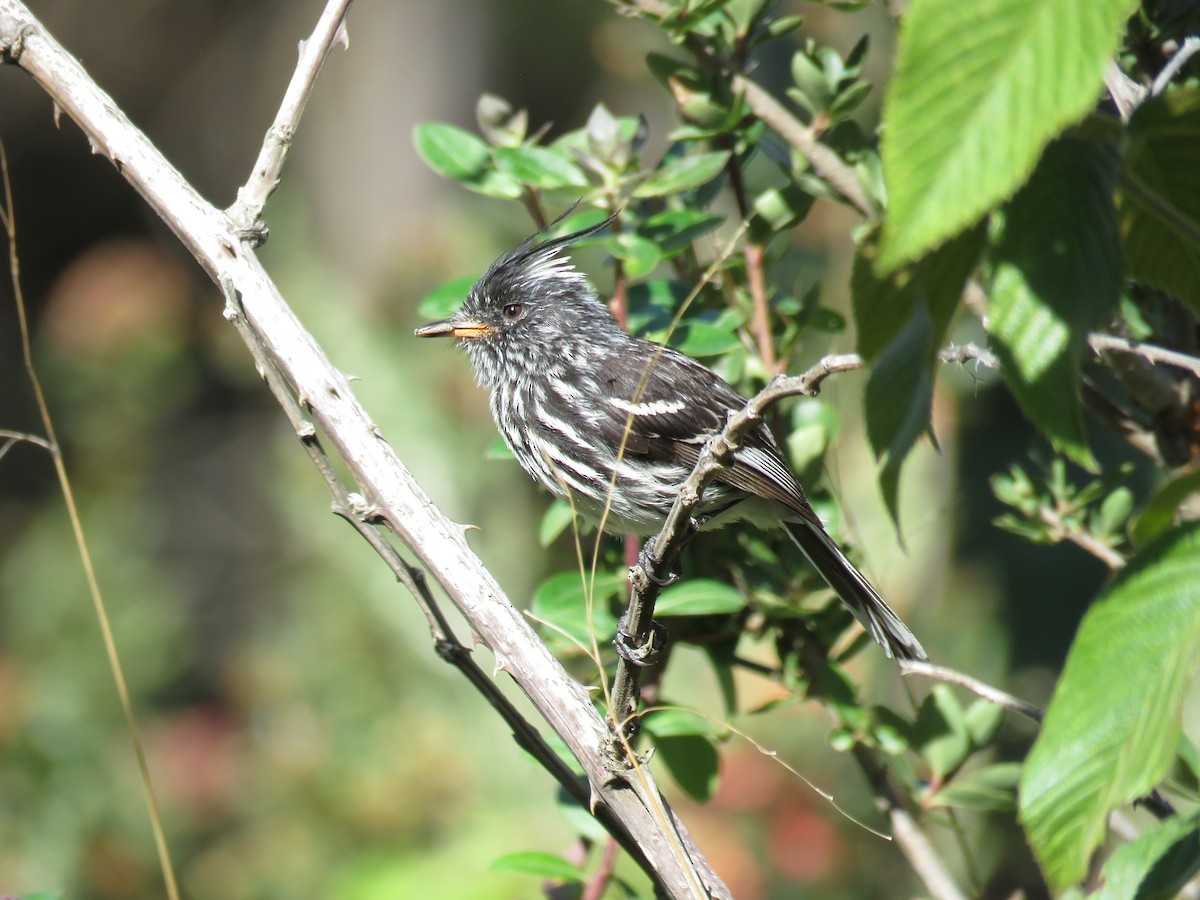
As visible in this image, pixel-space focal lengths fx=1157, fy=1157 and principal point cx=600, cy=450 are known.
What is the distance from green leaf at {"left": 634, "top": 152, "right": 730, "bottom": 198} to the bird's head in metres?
0.85

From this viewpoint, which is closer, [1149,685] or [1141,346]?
[1149,685]

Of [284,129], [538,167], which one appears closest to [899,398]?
[284,129]

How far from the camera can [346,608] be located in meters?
5.80

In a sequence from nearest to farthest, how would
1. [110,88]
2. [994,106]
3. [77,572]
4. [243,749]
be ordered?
1. [994,106]
2. [243,749]
3. [77,572]
4. [110,88]

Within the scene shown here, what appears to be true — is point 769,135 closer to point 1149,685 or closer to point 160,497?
point 1149,685

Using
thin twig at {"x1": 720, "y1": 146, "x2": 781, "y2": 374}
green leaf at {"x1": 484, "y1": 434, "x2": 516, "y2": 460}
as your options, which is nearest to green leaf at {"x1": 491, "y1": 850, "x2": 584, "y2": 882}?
green leaf at {"x1": 484, "y1": 434, "x2": 516, "y2": 460}

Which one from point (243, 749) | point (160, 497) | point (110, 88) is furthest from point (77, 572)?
point (110, 88)

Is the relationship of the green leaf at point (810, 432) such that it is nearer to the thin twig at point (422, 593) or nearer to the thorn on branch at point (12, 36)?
the thin twig at point (422, 593)

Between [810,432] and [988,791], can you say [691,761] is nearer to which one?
[988,791]

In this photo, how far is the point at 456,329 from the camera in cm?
356

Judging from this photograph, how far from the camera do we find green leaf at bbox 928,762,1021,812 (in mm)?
2521

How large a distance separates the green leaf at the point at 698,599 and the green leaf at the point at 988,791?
63 centimetres

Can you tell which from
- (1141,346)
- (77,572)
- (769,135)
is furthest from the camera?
(77,572)

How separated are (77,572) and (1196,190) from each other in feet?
20.6
